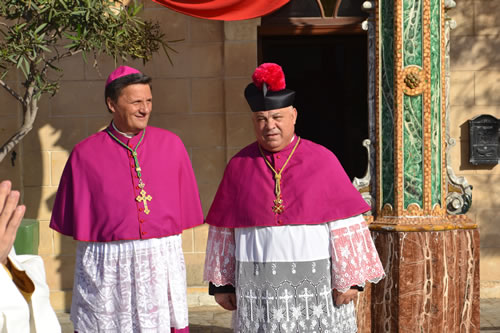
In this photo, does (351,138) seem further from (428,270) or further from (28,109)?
(28,109)

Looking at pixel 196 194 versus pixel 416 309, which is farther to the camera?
pixel 416 309

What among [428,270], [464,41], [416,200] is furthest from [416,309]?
[464,41]

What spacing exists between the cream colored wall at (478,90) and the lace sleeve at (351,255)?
386 cm

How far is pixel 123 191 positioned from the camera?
174 inches

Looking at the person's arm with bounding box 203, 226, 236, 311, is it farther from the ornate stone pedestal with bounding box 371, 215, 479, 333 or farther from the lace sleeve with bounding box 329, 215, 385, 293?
the ornate stone pedestal with bounding box 371, 215, 479, 333

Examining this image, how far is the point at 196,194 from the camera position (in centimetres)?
469

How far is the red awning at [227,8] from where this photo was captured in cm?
659

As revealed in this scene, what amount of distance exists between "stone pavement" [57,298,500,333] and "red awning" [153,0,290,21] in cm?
281

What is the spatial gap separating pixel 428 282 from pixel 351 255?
2.01 m

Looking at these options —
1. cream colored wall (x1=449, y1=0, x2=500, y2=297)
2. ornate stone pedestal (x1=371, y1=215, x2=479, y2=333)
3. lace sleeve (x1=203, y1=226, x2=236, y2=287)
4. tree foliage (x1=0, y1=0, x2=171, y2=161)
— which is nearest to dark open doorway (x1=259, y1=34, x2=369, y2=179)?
cream colored wall (x1=449, y1=0, x2=500, y2=297)

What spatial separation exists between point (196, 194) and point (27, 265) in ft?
7.82

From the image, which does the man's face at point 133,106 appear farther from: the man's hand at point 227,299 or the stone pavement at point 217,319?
the stone pavement at point 217,319

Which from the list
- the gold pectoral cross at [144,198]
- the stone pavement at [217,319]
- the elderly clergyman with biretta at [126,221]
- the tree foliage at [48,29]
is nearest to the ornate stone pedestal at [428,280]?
the stone pavement at [217,319]

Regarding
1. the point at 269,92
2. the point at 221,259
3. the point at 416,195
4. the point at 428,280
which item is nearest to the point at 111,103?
the point at 269,92
